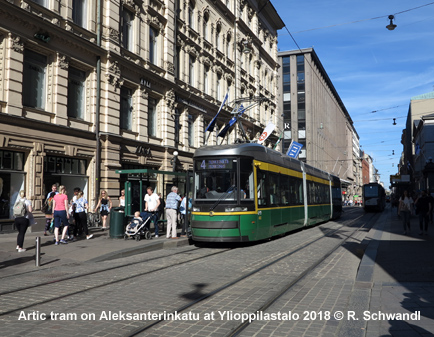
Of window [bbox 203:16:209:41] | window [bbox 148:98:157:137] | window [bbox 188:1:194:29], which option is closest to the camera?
window [bbox 148:98:157:137]

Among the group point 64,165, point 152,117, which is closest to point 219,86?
point 152,117

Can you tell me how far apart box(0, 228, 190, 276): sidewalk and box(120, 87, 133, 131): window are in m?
9.06

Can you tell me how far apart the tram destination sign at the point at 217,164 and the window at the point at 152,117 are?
12.1m

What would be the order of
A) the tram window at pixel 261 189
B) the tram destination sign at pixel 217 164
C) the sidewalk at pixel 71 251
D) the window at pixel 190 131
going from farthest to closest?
1. the window at pixel 190 131
2. the tram window at pixel 261 189
3. the tram destination sign at pixel 217 164
4. the sidewalk at pixel 71 251

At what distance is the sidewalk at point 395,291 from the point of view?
16.1ft

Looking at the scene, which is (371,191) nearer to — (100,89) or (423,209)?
(423,209)

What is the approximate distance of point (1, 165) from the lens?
51.0 ft

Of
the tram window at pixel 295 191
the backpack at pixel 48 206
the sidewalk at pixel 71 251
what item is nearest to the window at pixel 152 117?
the backpack at pixel 48 206

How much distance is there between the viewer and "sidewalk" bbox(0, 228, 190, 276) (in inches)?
383

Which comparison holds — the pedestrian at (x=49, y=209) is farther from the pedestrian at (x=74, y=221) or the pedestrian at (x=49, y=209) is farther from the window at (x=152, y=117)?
the window at (x=152, y=117)

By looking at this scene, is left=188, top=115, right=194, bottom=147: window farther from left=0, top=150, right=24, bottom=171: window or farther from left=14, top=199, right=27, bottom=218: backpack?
left=14, top=199, right=27, bottom=218: backpack

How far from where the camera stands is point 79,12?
19.2 metres

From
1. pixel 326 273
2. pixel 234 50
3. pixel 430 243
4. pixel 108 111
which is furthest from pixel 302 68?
pixel 326 273

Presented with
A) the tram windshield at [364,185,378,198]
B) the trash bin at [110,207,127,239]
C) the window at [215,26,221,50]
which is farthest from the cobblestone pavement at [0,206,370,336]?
the tram windshield at [364,185,378,198]
